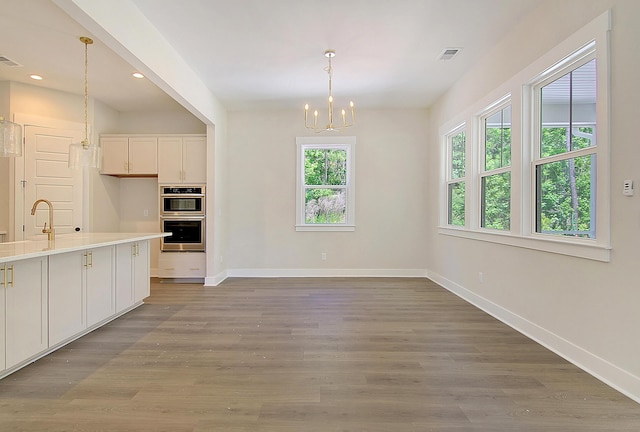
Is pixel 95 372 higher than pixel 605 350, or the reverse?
pixel 605 350

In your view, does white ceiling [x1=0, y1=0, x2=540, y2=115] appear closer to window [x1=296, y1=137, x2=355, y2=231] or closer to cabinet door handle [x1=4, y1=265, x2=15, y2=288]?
window [x1=296, y1=137, x2=355, y2=231]

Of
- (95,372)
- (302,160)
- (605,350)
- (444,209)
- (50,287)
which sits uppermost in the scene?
(302,160)

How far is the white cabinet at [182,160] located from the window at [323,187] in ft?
5.60

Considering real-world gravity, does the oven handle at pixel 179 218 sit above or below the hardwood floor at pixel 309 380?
above

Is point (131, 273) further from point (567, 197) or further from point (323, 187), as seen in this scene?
point (567, 197)

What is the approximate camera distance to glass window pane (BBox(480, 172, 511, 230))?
364cm

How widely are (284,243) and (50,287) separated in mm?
3641

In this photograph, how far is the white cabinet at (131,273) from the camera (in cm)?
366

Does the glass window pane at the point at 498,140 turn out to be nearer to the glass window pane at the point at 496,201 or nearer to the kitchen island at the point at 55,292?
the glass window pane at the point at 496,201

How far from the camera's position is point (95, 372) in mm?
2441

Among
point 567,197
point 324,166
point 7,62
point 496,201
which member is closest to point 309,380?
point 567,197

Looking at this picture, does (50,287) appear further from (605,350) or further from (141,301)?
(605,350)

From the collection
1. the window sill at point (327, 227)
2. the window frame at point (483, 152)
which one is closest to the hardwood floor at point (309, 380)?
the window frame at point (483, 152)

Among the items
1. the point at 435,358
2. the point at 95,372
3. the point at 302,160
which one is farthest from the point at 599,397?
the point at 302,160
